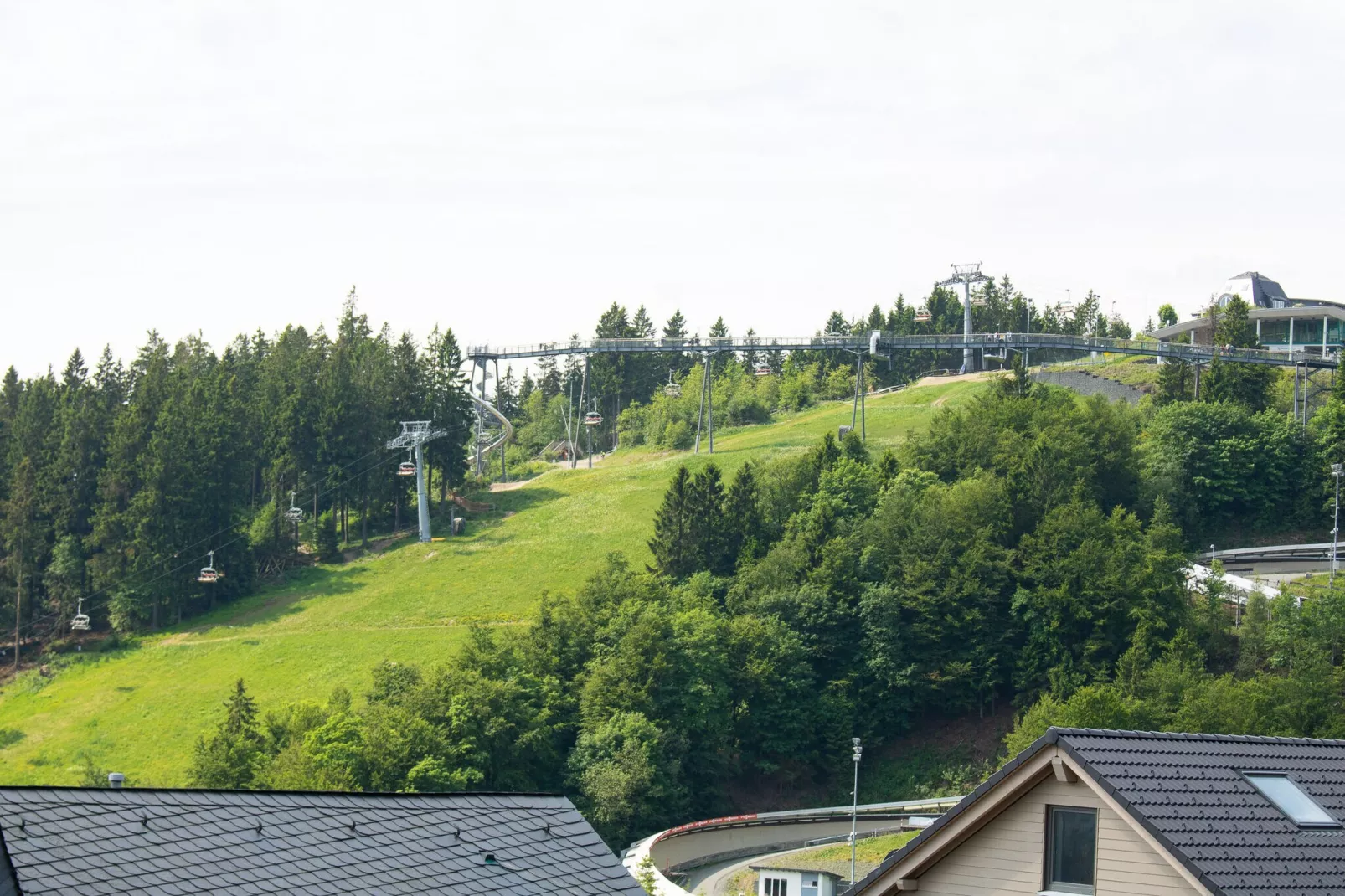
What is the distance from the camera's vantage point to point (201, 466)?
10969 cm

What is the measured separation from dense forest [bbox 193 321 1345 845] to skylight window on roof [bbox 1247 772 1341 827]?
4461 centimetres

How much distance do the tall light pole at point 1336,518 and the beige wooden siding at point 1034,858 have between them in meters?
72.3

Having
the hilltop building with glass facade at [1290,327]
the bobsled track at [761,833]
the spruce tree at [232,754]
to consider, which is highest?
the hilltop building with glass facade at [1290,327]

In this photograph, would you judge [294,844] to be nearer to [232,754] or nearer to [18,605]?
[232,754]

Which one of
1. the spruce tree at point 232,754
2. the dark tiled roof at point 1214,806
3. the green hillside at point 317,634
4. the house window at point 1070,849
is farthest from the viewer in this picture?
the green hillside at point 317,634

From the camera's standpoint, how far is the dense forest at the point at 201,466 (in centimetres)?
10594

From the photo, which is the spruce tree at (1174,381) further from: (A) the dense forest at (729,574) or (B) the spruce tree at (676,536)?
(B) the spruce tree at (676,536)

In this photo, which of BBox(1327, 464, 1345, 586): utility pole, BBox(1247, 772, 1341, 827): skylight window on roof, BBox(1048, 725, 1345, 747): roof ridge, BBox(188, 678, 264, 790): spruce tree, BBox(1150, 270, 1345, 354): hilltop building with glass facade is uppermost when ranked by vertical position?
BBox(1150, 270, 1345, 354): hilltop building with glass facade

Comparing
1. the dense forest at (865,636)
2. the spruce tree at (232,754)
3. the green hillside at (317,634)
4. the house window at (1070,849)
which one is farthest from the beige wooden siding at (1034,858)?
the green hillside at (317,634)

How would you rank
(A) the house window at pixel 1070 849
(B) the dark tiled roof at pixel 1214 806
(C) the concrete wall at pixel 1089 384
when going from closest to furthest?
1. (B) the dark tiled roof at pixel 1214 806
2. (A) the house window at pixel 1070 849
3. (C) the concrete wall at pixel 1089 384

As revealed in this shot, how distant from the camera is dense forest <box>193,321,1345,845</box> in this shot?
68188mm

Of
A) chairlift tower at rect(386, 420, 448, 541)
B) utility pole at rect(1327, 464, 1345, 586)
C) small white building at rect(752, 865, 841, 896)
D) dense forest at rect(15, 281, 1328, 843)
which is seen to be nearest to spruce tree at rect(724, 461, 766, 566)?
dense forest at rect(15, 281, 1328, 843)

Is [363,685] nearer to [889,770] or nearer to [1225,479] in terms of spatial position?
[889,770]

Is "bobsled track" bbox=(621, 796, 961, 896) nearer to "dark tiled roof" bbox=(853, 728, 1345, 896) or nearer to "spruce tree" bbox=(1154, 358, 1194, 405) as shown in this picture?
"dark tiled roof" bbox=(853, 728, 1345, 896)
